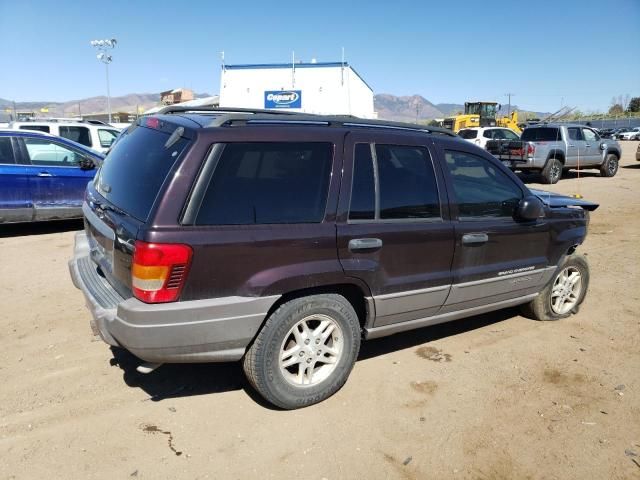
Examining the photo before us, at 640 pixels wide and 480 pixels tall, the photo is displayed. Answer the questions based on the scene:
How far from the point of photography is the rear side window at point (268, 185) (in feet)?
9.31

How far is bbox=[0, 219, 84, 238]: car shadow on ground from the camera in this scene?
26.4ft

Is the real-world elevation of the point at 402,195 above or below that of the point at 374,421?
above

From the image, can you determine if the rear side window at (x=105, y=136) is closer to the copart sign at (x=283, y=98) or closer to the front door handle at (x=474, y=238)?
the copart sign at (x=283, y=98)

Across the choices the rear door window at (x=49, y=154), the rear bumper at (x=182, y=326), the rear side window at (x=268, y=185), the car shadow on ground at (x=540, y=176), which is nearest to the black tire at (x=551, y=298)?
the rear side window at (x=268, y=185)

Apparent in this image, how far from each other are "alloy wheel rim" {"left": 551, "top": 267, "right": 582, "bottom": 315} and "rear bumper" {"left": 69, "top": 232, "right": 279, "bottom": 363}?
3057 mm

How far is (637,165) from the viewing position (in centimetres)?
2219

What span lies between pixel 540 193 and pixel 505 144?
1192cm

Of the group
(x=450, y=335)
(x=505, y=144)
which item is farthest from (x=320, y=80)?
(x=450, y=335)

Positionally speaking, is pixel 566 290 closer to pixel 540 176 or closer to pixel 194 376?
pixel 194 376

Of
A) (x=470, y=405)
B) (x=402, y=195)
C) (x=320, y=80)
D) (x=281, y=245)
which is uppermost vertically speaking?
(x=320, y=80)

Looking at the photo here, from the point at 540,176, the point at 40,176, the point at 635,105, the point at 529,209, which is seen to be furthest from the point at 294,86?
the point at 635,105

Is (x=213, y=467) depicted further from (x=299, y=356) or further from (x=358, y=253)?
(x=358, y=253)

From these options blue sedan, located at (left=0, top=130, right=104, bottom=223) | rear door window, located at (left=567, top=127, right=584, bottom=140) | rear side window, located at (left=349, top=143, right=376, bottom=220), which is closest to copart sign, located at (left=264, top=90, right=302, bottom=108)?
rear door window, located at (left=567, top=127, right=584, bottom=140)

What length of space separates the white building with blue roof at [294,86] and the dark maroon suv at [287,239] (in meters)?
16.1
